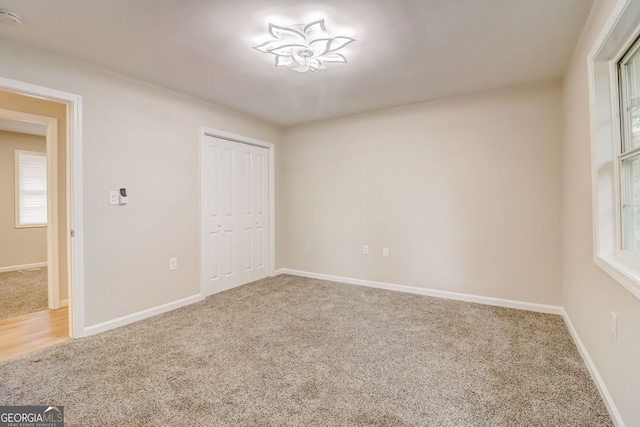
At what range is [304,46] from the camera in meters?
2.27

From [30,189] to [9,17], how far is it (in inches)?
190

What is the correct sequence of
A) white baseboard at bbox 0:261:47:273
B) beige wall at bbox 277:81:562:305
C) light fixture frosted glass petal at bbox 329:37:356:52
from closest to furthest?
light fixture frosted glass petal at bbox 329:37:356:52 < beige wall at bbox 277:81:562:305 < white baseboard at bbox 0:261:47:273

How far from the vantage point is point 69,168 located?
8.53 ft

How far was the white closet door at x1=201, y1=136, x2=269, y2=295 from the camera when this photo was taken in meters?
3.81

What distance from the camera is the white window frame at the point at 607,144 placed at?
1.71 metres

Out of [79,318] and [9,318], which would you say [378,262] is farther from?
[9,318]

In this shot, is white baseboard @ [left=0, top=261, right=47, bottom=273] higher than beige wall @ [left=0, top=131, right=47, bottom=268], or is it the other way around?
beige wall @ [left=0, top=131, right=47, bottom=268]

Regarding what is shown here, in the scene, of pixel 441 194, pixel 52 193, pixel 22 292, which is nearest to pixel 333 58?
pixel 441 194

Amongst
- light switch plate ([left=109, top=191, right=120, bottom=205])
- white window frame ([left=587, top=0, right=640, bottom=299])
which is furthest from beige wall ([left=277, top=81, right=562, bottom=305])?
light switch plate ([left=109, top=191, right=120, bottom=205])

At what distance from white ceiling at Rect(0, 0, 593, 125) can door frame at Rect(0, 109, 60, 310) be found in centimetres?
128

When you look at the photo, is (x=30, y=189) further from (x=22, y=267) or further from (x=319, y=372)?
(x=319, y=372)

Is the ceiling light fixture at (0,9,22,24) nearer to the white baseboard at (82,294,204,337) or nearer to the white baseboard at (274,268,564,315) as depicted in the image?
the white baseboard at (82,294,204,337)

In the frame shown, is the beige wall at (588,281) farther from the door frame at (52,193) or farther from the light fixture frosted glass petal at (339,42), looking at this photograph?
the door frame at (52,193)

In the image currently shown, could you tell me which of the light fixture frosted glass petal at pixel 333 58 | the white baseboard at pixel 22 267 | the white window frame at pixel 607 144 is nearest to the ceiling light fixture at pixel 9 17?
the light fixture frosted glass petal at pixel 333 58
